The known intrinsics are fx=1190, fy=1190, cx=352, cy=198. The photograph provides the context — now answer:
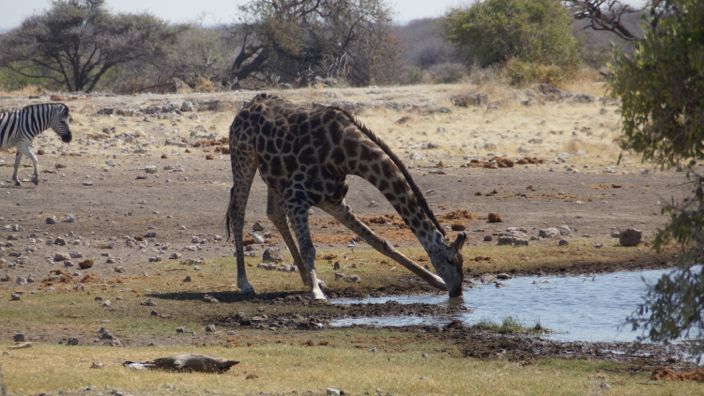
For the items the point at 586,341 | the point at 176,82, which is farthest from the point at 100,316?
the point at 176,82

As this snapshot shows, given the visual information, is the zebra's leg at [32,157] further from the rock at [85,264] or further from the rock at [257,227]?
the rock at [85,264]

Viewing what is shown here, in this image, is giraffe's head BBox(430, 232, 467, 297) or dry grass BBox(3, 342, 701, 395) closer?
dry grass BBox(3, 342, 701, 395)

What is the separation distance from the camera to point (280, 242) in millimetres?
16953

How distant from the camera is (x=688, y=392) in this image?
8945 millimetres

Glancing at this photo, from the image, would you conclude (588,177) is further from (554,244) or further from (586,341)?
(586,341)

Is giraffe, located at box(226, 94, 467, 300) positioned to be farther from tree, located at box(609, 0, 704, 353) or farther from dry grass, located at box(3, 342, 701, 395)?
tree, located at box(609, 0, 704, 353)

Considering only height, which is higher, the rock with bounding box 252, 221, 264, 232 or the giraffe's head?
the giraffe's head

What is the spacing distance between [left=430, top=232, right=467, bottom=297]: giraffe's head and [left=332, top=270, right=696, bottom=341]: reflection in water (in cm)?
31

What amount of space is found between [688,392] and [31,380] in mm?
4890

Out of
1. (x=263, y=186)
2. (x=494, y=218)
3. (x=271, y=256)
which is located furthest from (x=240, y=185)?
(x=263, y=186)

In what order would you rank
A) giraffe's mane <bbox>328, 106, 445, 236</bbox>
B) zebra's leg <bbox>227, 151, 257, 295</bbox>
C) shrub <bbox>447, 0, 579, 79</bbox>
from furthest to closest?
shrub <bbox>447, 0, 579, 79</bbox>
zebra's leg <bbox>227, 151, 257, 295</bbox>
giraffe's mane <bbox>328, 106, 445, 236</bbox>

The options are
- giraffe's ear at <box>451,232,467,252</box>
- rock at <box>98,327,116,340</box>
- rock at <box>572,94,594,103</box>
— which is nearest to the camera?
rock at <box>98,327,116,340</box>

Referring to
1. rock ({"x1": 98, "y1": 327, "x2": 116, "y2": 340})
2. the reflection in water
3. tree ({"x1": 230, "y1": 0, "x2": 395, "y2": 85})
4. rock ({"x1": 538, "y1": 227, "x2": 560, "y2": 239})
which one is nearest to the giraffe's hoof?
the reflection in water

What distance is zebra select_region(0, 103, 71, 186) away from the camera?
2144cm
